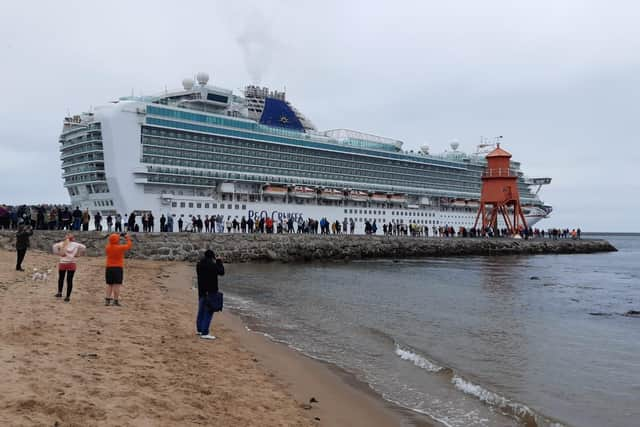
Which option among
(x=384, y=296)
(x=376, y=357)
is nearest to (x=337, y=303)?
(x=384, y=296)

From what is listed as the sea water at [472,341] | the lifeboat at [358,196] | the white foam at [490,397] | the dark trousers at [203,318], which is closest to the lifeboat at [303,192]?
the lifeboat at [358,196]

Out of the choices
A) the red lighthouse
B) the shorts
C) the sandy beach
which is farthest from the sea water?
the red lighthouse

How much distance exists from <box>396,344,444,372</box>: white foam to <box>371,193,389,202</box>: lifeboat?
5310 cm

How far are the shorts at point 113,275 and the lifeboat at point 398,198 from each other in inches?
2203

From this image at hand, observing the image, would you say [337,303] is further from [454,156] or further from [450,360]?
[454,156]

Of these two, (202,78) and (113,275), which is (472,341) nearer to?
(113,275)

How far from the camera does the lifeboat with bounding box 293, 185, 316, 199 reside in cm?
5547

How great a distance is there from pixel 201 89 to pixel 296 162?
12.5 m

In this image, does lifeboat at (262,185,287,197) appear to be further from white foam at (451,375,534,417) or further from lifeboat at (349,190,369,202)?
white foam at (451,375,534,417)

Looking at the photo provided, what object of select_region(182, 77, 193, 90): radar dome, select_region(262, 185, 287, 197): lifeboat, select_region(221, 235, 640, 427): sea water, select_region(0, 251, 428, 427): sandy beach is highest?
select_region(182, 77, 193, 90): radar dome

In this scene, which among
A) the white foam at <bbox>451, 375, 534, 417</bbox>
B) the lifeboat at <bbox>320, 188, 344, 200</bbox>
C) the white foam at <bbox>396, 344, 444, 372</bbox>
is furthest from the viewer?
the lifeboat at <bbox>320, 188, 344, 200</bbox>

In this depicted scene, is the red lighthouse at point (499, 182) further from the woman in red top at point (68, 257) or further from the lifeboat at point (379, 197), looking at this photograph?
the woman in red top at point (68, 257)

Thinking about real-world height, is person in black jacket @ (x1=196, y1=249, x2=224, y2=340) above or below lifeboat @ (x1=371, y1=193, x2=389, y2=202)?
below

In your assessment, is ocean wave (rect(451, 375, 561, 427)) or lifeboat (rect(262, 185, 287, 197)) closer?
ocean wave (rect(451, 375, 561, 427))
